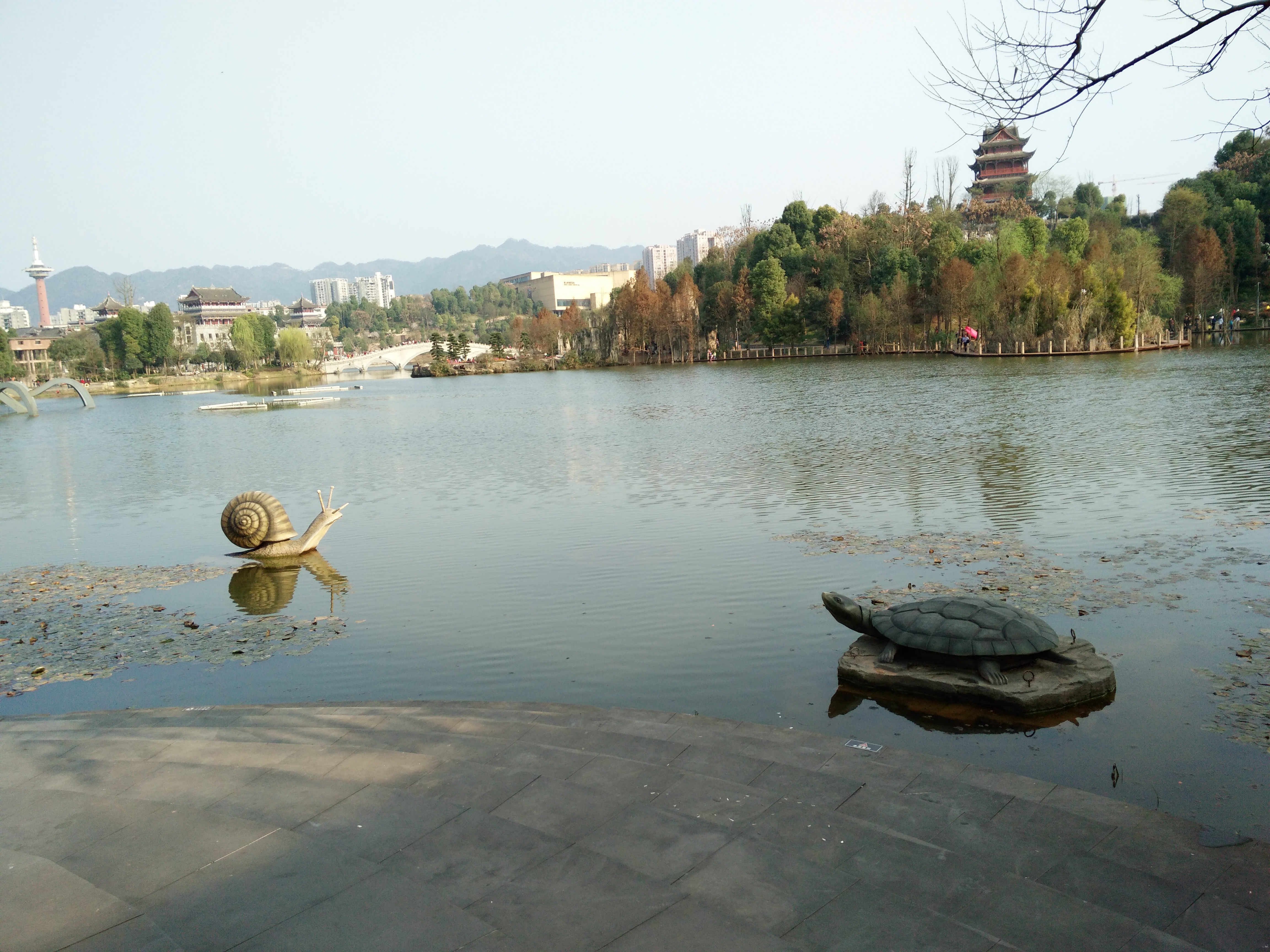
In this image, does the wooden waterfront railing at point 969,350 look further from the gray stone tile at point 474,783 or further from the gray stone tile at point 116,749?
the gray stone tile at point 116,749

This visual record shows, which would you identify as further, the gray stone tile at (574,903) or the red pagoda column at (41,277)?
the red pagoda column at (41,277)

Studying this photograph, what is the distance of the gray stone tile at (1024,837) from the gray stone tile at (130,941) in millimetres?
3270

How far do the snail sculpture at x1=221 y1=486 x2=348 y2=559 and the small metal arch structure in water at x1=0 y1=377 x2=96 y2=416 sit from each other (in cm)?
5142

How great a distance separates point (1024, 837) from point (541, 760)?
2.58 meters

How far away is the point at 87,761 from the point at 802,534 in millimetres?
8885

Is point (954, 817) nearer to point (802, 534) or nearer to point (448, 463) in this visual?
point (802, 534)

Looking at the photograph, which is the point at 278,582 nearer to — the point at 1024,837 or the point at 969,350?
the point at 1024,837

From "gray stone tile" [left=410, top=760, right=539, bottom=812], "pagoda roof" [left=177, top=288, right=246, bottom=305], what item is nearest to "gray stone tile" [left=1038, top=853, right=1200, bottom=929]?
"gray stone tile" [left=410, top=760, right=539, bottom=812]

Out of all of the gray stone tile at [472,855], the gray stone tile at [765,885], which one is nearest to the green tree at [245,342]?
the gray stone tile at [472,855]

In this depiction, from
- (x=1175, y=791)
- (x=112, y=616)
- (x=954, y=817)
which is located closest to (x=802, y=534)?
(x=1175, y=791)

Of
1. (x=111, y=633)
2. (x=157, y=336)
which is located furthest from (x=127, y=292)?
(x=111, y=633)

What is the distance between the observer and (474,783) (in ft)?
15.8

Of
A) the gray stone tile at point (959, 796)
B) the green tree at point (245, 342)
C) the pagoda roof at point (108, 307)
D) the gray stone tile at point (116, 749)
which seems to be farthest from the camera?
the pagoda roof at point (108, 307)

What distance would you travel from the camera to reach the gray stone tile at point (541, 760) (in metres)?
4.96
